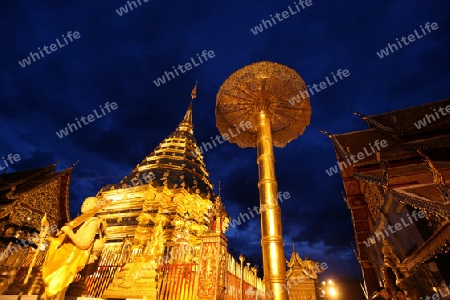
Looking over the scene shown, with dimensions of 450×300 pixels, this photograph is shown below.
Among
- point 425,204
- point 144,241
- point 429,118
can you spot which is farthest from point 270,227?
point 144,241

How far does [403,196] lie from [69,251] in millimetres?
5703

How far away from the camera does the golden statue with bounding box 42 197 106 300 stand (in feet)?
11.2

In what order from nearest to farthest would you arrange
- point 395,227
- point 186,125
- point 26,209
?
point 395,227, point 26,209, point 186,125

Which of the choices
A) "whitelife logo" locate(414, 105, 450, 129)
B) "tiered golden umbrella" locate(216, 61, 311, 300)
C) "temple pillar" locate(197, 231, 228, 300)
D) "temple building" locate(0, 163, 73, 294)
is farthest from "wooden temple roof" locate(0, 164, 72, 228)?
"whitelife logo" locate(414, 105, 450, 129)

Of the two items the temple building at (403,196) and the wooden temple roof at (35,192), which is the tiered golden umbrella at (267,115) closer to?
the temple building at (403,196)

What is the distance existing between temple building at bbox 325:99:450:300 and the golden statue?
5.27 metres

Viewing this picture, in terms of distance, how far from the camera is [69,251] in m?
3.67

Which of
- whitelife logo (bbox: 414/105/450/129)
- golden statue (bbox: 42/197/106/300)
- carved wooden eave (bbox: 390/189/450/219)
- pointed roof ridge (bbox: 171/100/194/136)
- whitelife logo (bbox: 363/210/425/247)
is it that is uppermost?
pointed roof ridge (bbox: 171/100/194/136)

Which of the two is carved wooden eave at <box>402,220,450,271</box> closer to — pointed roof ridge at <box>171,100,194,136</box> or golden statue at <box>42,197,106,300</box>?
golden statue at <box>42,197,106,300</box>

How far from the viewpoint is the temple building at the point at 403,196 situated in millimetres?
4086

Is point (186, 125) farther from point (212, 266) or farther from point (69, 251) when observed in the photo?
point (69, 251)

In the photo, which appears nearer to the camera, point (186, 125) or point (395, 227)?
point (395, 227)

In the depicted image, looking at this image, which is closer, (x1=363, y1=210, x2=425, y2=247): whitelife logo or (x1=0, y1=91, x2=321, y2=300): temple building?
(x1=363, y1=210, x2=425, y2=247): whitelife logo

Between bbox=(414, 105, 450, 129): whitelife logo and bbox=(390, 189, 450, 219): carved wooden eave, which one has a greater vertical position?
bbox=(414, 105, 450, 129): whitelife logo
